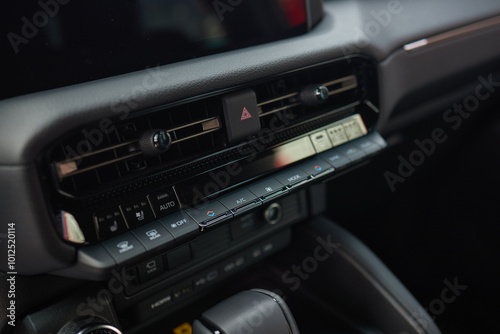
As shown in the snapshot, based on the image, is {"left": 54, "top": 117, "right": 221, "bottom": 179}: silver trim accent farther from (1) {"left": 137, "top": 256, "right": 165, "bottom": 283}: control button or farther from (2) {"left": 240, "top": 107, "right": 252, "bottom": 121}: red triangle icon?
(1) {"left": 137, "top": 256, "right": 165, "bottom": 283}: control button

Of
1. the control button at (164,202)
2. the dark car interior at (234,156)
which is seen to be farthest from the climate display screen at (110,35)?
Answer: the control button at (164,202)

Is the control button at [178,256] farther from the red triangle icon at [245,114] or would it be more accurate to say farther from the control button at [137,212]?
the red triangle icon at [245,114]

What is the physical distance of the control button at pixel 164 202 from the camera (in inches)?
32.7

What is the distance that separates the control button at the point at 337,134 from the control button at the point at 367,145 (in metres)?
0.04

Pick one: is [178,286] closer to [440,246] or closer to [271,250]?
[271,250]

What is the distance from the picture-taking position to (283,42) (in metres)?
0.98

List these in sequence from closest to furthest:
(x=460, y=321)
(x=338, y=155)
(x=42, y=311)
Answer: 1. (x=42, y=311)
2. (x=338, y=155)
3. (x=460, y=321)

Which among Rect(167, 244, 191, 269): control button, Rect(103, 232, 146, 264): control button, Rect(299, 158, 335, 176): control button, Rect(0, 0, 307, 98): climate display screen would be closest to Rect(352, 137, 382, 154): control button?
Rect(299, 158, 335, 176): control button

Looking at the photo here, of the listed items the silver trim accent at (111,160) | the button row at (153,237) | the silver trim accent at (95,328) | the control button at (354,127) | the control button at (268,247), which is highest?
the silver trim accent at (111,160)

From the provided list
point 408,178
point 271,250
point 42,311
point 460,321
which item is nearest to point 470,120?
point 408,178

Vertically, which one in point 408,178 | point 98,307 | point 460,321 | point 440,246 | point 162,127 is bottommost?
point 460,321

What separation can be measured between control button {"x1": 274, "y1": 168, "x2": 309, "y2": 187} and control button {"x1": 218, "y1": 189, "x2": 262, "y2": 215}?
0.08 metres

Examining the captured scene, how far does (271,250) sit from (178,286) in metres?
0.28

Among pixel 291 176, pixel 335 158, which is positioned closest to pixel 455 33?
pixel 335 158
